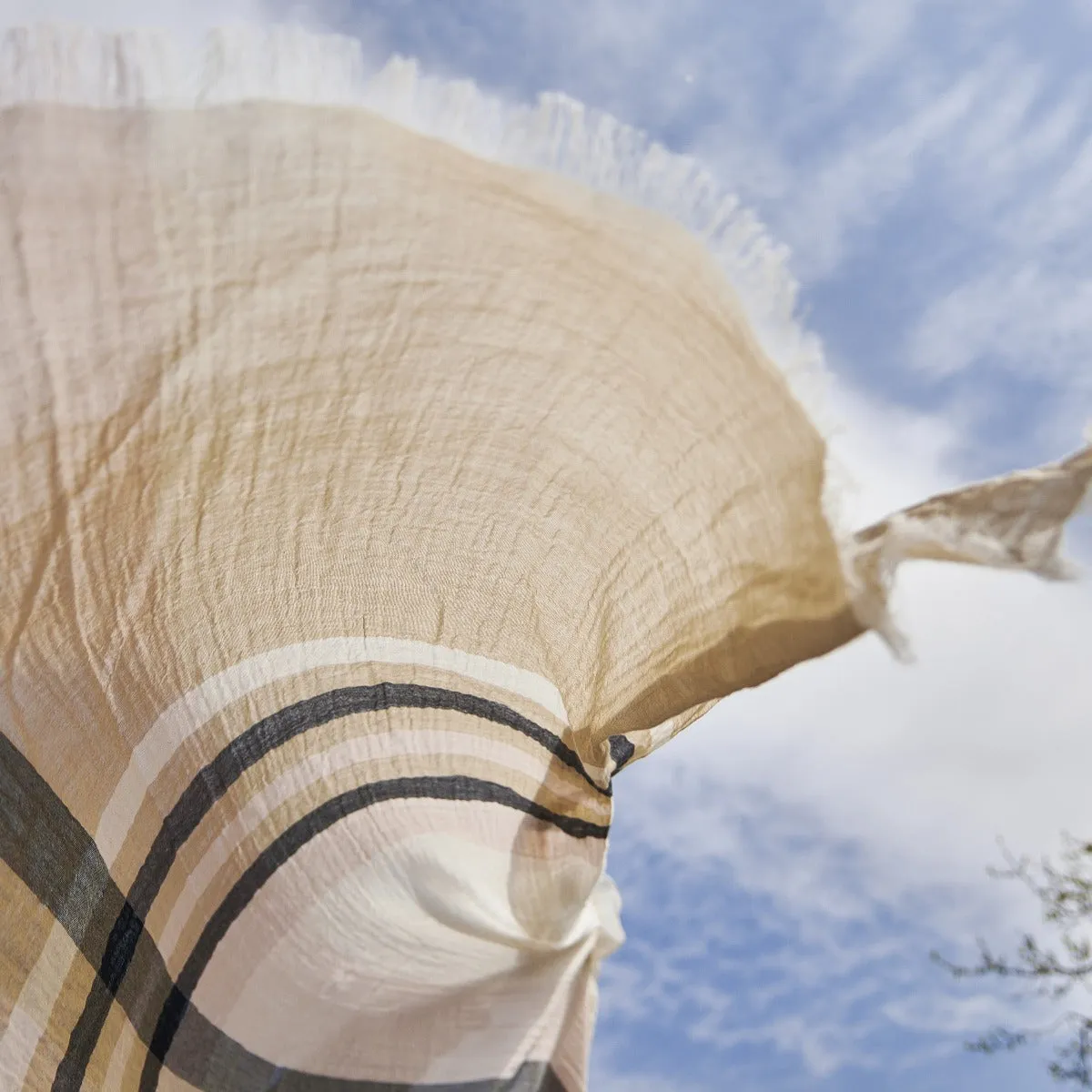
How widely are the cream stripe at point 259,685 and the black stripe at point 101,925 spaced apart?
1.1 inches

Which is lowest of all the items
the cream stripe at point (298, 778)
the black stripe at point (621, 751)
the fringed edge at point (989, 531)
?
the cream stripe at point (298, 778)

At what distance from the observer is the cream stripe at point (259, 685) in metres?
0.77

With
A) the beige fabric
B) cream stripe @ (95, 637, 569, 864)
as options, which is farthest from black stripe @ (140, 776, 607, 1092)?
cream stripe @ (95, 637, 569, 864)

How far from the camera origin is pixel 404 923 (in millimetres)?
822

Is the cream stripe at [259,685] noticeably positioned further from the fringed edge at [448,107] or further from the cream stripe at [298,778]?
the fringed edge at [448,107]

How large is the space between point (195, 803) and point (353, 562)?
23 cm

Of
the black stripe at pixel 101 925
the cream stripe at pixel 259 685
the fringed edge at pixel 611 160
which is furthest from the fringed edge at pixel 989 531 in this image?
the black stripe at pixel 101 925

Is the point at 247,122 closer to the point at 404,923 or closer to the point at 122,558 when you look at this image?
the point at 122,558

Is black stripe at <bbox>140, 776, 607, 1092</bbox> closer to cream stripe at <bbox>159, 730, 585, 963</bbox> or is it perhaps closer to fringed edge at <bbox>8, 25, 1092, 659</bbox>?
cream stripe at <bbox>159, 730, 585, 963</bbox>

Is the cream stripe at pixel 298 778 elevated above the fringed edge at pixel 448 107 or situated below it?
below

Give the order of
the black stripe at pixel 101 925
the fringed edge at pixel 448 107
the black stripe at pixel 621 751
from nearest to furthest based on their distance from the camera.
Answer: the fringed edge at pixel 448 107, the black stripe at pixel 101 925, the black stripe at pixel 621 751

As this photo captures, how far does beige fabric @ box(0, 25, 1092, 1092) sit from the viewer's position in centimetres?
58

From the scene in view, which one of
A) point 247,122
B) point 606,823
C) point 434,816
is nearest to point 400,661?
point 434,816

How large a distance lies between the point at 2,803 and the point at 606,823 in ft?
1.72
